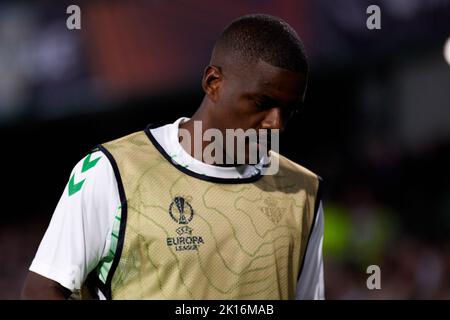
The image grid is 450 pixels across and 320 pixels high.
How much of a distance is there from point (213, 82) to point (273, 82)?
0.88 feet

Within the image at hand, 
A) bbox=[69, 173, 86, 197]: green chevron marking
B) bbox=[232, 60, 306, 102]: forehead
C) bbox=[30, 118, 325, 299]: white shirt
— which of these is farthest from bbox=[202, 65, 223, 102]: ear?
bbox=[69, 173, 86, 197]: green chevron marking

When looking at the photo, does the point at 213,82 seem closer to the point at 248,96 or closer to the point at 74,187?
the point at 248,96

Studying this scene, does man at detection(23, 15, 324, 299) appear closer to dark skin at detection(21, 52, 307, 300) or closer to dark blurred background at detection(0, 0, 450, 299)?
dark skin at detection(21, 52, 307, 300)

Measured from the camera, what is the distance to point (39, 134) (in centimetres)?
959

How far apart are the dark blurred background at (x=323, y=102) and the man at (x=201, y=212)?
3.86 metres

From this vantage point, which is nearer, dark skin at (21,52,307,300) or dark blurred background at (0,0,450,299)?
dark skin at (21,52,307,300)

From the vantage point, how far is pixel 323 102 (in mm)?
8734

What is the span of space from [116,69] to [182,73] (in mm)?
652

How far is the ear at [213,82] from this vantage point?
3.28 metres

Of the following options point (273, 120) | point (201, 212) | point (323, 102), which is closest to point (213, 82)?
point (273, 120)

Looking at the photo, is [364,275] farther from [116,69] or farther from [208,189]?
[208,189]

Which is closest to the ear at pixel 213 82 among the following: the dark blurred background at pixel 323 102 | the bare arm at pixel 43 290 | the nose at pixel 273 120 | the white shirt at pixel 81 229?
the nose at pixel 273 120

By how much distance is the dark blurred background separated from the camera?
7562 millimetres
